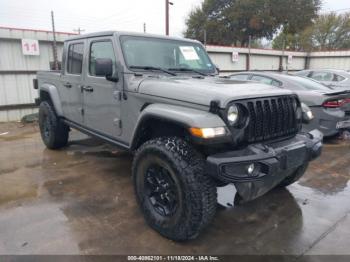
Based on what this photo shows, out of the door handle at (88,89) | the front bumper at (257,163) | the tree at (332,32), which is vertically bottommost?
the front bumper at (257,163)

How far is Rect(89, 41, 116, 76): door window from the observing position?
12.1 ft

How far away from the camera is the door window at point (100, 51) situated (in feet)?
→ 12.1

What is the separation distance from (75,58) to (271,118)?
3.09 meters

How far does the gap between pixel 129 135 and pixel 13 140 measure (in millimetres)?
4417

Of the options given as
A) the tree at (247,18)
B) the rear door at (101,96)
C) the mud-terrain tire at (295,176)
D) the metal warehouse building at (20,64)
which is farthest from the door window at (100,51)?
the tree at (247,18)

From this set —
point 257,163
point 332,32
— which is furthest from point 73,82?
point 332,32

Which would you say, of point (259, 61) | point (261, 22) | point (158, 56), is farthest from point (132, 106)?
point (261, 22)

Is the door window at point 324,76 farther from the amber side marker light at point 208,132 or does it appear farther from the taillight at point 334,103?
the amber side marker light at point 208,132

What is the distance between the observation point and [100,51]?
395 centimetres

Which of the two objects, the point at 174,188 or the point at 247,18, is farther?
A: the point at 247,18

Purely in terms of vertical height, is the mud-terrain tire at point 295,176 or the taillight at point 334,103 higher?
the taillight at point 334,103

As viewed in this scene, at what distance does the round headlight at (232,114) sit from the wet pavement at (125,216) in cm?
113

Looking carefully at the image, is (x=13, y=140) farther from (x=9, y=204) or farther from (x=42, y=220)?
(x=42, y=220)

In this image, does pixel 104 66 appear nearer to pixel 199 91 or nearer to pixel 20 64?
pixel 199 91
